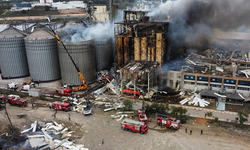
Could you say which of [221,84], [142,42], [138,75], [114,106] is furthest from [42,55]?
[221,84]

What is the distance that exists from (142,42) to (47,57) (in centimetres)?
1788

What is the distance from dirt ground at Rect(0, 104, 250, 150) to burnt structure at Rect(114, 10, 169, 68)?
1480 centimetres

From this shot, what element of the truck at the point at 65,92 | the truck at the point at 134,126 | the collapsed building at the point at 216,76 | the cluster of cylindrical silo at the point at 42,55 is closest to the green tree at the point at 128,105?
the truck at the point at 134,126

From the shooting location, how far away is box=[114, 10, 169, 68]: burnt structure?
38781 mm

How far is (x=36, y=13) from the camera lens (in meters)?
116

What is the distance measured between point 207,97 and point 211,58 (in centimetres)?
869

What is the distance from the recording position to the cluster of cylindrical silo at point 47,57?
127 ft

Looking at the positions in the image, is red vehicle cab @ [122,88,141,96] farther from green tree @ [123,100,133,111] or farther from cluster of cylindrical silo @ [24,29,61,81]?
cluster of cylindrical silo @ [24,29,61,81]

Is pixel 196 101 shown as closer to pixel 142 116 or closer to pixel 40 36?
pixel 142 116

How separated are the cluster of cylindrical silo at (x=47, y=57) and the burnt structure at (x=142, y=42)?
5377 mm

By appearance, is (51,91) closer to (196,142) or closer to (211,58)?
(196,142)

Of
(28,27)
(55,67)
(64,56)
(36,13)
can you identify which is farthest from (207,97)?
(36,13)

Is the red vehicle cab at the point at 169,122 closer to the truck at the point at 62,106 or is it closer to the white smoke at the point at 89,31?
the truck at the point at 62,106

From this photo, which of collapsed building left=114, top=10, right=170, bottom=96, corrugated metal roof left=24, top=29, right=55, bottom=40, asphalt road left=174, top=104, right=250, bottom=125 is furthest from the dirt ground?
corrugated metal roof left=24, top=29, right=55, bottom=40
